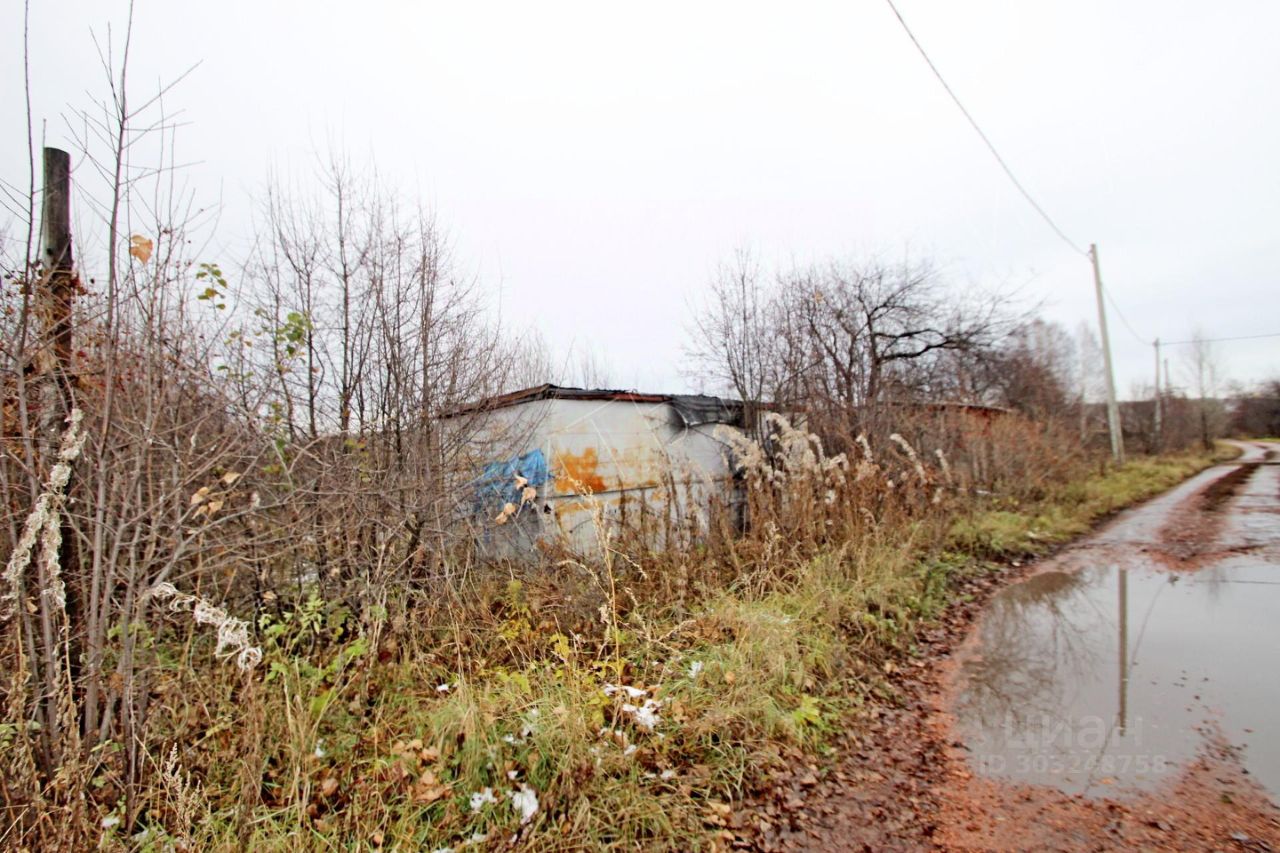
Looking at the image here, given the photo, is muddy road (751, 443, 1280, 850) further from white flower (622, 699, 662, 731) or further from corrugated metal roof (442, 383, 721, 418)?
corrugated metal roof (442, 383, 721, 418)

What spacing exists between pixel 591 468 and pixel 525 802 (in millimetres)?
5793

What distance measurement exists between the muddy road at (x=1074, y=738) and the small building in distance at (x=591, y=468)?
213 centimetres

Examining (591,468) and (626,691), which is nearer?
(626,691)

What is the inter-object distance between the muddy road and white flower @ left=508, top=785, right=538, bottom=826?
1031 mm

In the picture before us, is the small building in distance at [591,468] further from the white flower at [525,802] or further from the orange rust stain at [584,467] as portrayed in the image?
the white flower at [525,802]

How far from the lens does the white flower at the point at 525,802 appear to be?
8.34ft

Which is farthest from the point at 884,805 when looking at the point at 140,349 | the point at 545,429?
the point at 545,429

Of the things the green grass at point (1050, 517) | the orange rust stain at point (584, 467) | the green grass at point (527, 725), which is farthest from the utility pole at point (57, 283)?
the green grass at point (1050, 517)

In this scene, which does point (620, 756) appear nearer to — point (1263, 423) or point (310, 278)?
point (310, 278)

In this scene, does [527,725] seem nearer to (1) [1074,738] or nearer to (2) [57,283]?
(1) [1074,738]

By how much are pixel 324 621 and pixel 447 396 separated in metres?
2.06

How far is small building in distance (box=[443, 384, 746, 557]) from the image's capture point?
17.6 feet

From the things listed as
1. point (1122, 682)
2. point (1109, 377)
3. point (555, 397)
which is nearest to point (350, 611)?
point (555, 397)

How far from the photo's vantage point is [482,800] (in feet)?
8.52
